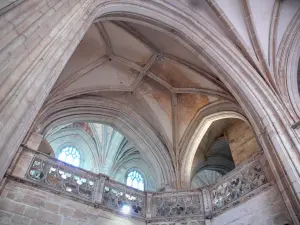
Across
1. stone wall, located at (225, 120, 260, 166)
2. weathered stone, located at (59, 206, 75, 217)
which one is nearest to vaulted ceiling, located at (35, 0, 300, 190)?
stone wall, located at (225, 120, 260, 166)

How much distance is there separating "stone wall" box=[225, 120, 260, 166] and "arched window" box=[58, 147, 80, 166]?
22.8ft

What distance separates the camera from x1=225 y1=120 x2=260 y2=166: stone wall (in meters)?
9.44

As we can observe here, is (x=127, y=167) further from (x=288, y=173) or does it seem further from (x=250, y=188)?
(x=288, y=173)

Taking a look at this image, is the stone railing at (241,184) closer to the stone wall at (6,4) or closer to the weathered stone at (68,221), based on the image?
the weathered stone at (68,221)

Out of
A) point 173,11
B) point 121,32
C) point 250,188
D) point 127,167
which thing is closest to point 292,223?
point 250,188

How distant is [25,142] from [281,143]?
19.2ft

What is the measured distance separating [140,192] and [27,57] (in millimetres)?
5324

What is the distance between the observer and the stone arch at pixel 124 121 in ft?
29.3

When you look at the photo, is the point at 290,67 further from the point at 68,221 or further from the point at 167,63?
the point at 68,221

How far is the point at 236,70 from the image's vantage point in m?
7.27

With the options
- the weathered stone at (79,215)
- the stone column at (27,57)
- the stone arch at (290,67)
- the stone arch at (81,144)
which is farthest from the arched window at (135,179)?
the stone column at (27,57)

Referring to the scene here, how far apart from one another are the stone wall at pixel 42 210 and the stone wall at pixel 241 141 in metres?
4.80

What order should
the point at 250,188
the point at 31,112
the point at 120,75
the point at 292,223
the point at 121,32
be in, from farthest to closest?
the point at 120,75, the point at 121,32, the point at 250,188, the point at 292,223, the point at 31,112

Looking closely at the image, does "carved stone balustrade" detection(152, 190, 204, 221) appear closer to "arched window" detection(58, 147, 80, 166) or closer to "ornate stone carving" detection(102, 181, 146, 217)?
"ornate stone carving" detection(102, 181, 146, 217)
